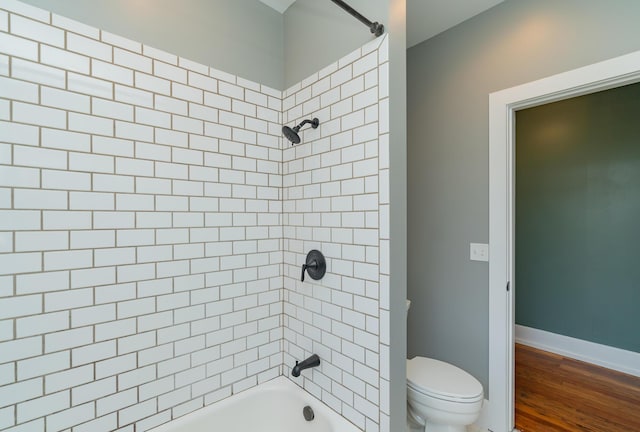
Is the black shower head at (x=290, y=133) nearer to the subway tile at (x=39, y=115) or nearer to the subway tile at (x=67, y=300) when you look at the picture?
the subway tile at (x=39, y=115)

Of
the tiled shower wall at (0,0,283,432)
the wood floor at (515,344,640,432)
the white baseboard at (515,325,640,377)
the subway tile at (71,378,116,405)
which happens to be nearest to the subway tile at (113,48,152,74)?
the tiled shower wall at (0,0,283,432)

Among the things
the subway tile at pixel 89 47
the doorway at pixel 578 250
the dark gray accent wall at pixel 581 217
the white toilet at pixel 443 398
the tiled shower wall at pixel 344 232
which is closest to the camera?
the subway tile at pixel 89 47

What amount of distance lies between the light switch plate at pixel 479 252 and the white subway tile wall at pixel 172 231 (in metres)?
1.15

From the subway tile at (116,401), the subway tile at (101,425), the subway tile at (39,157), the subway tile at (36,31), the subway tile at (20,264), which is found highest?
the subway tile at (36,31)

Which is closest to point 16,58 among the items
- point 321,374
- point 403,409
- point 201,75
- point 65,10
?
point 65,10

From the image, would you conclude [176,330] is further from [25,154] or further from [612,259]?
[612,259]

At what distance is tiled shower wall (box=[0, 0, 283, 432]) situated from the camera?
95 centimetres

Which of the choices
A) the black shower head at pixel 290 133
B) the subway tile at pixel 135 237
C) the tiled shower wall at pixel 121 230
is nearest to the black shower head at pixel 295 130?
the black shower head at pixel 290 133

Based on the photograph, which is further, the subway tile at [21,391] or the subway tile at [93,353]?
the subway tile at [93,353]

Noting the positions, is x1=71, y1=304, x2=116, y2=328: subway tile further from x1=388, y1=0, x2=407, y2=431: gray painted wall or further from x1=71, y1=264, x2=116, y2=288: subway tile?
x1=388, y1=0, x2=407, y2=431: gray painted wall

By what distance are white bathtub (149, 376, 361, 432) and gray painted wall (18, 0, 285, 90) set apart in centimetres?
169

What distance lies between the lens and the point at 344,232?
1.30m

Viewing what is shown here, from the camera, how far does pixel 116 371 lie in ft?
3.67

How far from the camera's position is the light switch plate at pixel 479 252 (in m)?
1.90
